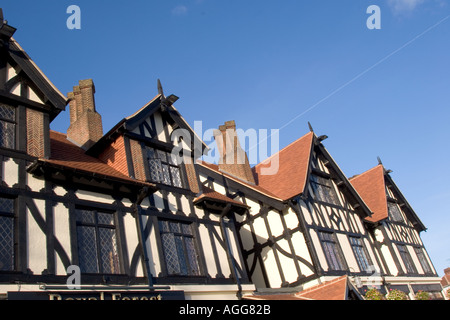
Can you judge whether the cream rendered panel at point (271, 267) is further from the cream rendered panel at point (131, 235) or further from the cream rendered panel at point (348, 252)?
the cream rendered panel at point (131, 235)

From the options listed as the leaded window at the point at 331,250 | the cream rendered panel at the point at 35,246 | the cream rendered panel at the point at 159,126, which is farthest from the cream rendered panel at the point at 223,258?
the leaded window at the point at 331,250

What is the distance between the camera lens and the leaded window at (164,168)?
14.3 metres

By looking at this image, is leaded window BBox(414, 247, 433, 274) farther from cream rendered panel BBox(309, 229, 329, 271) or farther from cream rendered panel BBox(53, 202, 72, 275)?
cream rendered panel BBox(53, 202, 72, 275)

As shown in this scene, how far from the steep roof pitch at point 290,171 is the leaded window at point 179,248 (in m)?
6.81

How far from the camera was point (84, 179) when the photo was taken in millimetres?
11430

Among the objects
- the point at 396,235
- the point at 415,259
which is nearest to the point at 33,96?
the point at 396,235

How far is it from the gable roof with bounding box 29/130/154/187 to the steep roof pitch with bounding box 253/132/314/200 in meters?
8.85

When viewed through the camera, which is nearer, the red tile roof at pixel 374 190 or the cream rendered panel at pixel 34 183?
the cream rendered panel at pixel 34 183

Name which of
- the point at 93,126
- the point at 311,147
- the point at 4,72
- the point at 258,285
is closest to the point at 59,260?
the point at 4,72

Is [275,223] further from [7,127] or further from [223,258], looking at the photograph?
[7,127]

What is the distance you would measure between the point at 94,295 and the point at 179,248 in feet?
12.1

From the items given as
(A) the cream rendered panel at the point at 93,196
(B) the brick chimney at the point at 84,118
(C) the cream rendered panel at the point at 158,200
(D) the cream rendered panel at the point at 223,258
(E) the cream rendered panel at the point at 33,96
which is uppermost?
(B) the brick chimney at the point at 84,118
